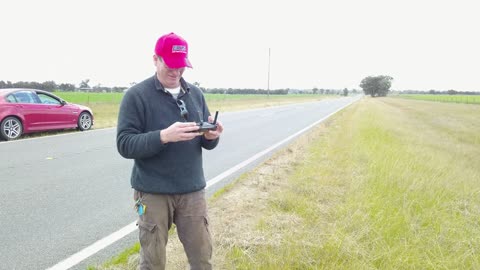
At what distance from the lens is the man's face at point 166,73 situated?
1.95 meters

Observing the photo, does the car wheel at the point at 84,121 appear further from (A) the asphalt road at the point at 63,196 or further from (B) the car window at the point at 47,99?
(A) the asphalt road at the point at 63,196

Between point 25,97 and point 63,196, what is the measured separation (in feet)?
22.7

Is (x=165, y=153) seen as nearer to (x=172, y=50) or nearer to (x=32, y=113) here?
(x=172, y=50)

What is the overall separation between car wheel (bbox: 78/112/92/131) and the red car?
0.11 feet

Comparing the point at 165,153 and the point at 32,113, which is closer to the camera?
the point at 165,153

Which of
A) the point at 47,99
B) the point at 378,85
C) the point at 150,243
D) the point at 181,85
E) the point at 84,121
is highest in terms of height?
the point at 378,85

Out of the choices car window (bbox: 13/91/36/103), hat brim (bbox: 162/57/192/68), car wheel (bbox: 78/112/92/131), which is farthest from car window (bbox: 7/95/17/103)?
hat brim (bbox: 162/57/192/68)

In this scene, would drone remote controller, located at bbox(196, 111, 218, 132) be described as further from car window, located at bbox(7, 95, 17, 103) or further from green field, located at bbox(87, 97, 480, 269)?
car window, located at bbox(7, 95, 17, 103)

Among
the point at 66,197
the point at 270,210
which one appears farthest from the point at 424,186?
the point at 66,197

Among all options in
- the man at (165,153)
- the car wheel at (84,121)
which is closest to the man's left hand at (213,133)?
the man at (165,153)

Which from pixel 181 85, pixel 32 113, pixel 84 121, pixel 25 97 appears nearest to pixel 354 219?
pixel 181 85

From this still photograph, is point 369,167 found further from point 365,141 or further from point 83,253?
point 83,253

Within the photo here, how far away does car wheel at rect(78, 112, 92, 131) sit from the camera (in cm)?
1161

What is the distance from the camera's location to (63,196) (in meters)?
4.66
